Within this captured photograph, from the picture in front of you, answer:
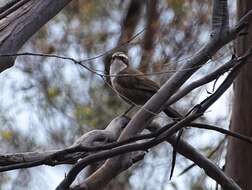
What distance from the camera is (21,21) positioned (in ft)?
12.1

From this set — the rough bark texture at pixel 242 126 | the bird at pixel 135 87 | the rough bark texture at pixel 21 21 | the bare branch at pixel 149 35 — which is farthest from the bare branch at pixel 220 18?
the bare branch at pixel 149 35

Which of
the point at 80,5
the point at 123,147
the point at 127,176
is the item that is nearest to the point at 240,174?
the point at 123,147

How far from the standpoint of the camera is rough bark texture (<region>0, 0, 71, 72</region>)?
3572 millimetres

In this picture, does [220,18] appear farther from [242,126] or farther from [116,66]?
[116,66]

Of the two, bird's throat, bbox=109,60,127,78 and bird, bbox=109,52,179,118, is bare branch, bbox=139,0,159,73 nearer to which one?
bird's throat, bbox=109,60,127,78

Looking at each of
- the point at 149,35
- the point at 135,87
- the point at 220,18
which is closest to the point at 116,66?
the point at 135,87

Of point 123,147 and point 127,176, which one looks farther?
point 127,176

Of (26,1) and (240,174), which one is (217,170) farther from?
(26,1)

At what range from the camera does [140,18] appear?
9180 millimetres

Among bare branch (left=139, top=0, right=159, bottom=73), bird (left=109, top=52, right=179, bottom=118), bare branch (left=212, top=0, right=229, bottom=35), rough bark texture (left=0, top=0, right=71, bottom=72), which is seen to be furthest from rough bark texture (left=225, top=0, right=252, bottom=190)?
bare branch (left=139, top=0, right=159, bottom=73)

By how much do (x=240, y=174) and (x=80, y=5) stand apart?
520cm

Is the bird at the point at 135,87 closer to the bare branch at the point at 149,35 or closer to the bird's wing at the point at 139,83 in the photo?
the bird's wing at the point at 139,83

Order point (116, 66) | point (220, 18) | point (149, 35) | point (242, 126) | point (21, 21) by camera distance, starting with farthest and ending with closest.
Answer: point (149, 35) < point (116, 66) < point (242, 126) < point (21, 21) < point (220, 18)

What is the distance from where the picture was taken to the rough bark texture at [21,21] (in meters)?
3.57
